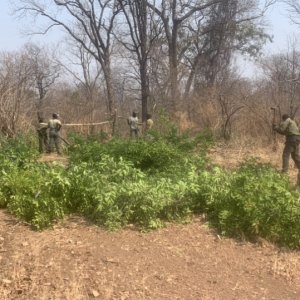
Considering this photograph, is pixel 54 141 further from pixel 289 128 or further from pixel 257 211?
pixel 257 211

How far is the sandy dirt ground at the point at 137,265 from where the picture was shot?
473 cm

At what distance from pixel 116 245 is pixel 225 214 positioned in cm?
155

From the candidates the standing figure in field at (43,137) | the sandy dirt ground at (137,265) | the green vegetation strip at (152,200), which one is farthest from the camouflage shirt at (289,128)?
the standing figure in field at (43,137)

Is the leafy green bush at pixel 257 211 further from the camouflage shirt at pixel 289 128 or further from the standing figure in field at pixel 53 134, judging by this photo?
the standing figure in field at pixel 53 134

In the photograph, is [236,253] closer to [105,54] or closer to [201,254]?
[201,254]

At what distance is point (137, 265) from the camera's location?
5.12m

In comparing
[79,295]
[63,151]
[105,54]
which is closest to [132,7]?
[105,54]

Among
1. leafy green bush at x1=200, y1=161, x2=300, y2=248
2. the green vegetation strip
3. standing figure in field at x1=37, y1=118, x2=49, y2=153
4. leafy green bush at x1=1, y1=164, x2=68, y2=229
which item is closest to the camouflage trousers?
standing figure in field at x1=37, y1=118, x2=49, y2=153

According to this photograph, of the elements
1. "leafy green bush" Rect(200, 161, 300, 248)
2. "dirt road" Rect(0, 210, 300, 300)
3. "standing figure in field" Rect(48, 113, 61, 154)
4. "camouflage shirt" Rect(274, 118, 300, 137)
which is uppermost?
"camouflage shirt" Rect(274, 118, 300, 137)

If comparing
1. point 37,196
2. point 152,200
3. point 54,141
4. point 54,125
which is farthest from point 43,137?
point 152,200

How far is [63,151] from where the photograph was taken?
12938mm

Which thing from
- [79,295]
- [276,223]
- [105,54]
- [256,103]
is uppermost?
[105,54]

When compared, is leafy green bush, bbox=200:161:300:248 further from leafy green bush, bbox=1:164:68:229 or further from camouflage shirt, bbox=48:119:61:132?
camouflage shirt, bbox=48:119:61:132

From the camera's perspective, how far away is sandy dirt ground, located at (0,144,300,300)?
473 centimetres
